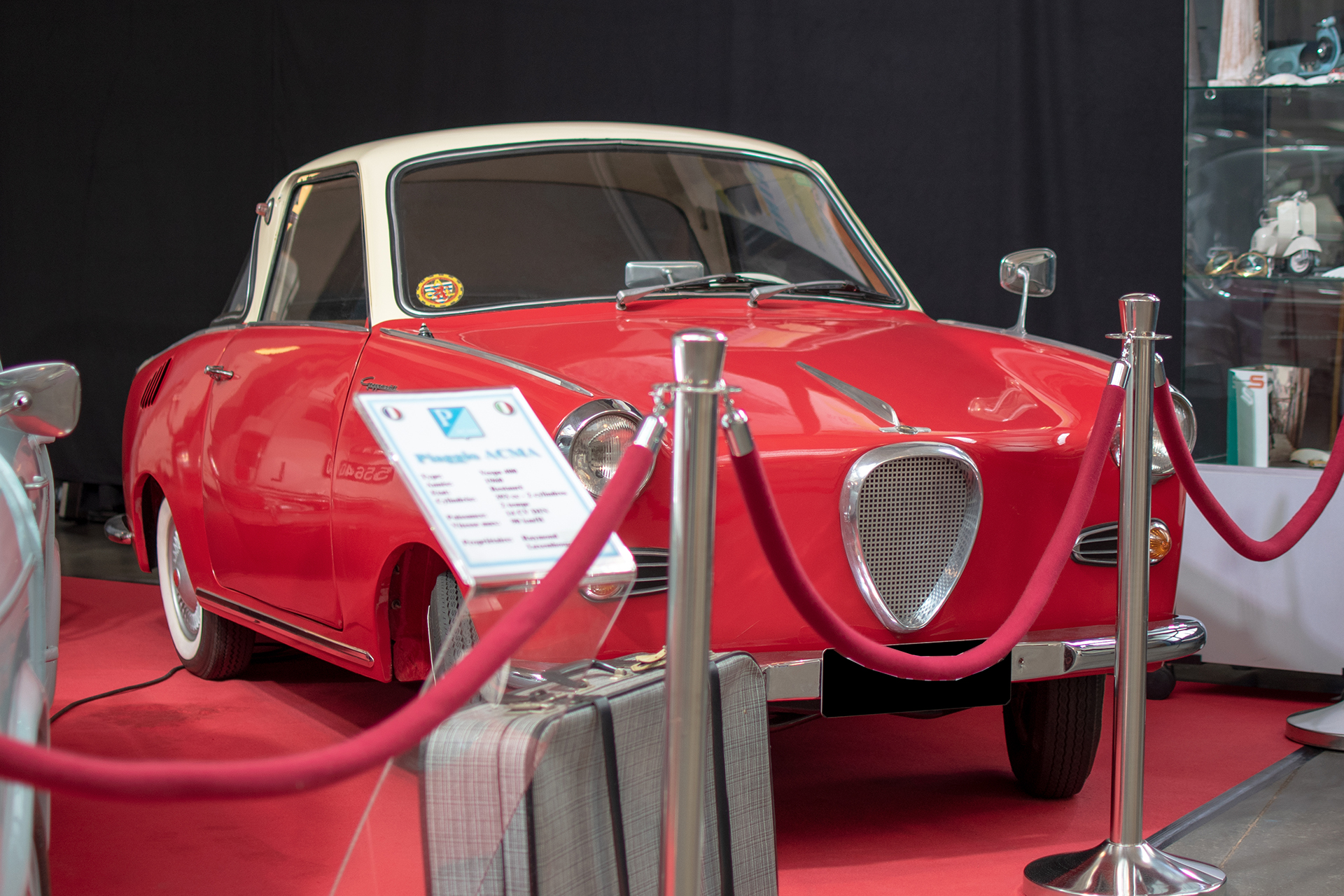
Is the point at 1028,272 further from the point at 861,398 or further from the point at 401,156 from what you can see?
the point at 401,156

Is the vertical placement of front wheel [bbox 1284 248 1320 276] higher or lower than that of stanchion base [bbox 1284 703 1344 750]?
higher

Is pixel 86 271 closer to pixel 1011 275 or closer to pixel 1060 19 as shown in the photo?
pixel 1060 19

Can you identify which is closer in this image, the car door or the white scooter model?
the car door

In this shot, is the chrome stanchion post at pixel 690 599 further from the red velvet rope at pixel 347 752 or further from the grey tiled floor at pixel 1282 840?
the grey tiled floor at pixel 1282 840

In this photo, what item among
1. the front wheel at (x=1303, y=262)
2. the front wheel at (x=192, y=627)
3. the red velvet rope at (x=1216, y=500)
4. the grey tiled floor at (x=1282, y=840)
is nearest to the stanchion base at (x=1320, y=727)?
the grey tiled floor at (x=1282, y=840)

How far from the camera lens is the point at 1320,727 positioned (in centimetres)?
424

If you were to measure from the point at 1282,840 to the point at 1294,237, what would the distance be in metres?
2.63

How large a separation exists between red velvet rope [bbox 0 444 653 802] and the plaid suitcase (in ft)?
0.80

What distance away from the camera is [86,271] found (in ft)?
29.1

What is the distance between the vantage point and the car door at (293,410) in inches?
137

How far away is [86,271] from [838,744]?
6.80 m

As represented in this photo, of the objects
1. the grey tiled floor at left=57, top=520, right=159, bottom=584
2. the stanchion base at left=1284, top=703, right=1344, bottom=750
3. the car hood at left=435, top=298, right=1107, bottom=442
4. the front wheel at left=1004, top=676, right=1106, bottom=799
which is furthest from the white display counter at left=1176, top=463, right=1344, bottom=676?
the grey tiled floor at left=57, top=520, right=159, bottom=584

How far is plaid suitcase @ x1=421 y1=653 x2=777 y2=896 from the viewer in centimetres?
190

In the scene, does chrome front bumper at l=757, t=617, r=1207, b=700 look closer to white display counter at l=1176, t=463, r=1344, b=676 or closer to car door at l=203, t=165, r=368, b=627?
car door at l=203, t=165, r=368, b=627
